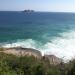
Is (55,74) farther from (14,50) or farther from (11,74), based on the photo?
(14,50)

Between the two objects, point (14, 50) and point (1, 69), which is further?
point (14, 50)

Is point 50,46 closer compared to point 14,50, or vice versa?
point 14,50

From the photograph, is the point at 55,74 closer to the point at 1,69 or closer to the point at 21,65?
the point at 21,65

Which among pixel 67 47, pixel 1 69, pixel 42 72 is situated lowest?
pixel 67 47

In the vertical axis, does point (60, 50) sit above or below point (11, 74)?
below

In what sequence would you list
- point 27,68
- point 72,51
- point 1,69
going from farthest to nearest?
point 72,51
point 27,68
point 1,69

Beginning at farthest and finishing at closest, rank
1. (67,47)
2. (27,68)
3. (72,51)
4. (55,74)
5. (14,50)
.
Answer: (67,47) → (72,51) → (14,50) → (27,68) → (55,74)

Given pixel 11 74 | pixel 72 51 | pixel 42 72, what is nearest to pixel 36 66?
pixel 42 72

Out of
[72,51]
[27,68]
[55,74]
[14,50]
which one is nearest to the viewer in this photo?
[55,74]

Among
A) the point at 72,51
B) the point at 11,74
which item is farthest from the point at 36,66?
the point at 72,51
